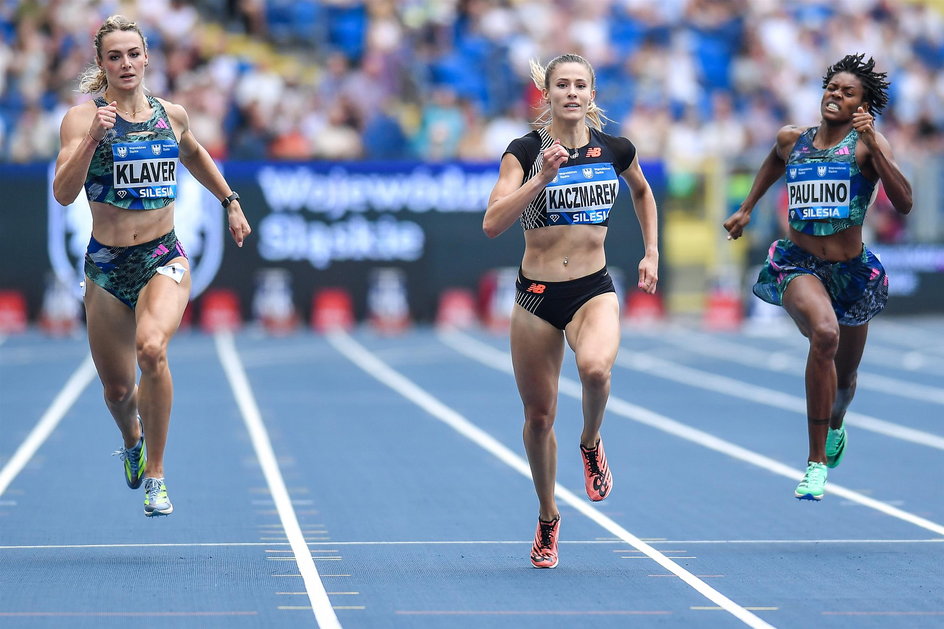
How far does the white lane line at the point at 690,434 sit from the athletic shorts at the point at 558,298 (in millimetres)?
2355

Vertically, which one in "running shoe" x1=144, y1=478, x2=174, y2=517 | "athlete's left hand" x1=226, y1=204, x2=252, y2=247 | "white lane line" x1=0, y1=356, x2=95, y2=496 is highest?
"athlete's left hand" x1=226, y1=204, x2=252, y2=247

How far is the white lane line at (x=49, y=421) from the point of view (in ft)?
33.3

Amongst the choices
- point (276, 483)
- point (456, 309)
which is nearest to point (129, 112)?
point (276, 483)

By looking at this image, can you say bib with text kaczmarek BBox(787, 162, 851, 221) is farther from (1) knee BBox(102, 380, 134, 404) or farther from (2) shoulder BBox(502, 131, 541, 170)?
(1) knee BBox(102, 380, 134, 404)

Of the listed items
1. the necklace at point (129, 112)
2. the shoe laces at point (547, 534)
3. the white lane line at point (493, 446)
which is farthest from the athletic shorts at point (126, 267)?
the white lane line at point (493, 446)

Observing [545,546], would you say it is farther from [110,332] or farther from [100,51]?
[100,51]

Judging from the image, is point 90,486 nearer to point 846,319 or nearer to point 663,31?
point 846,319

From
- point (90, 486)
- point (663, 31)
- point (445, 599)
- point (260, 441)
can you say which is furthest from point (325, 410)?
point (663, 31)

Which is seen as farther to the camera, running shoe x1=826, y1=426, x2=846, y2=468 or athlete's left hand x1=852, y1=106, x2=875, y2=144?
running shoe x1=826, y1=426, x2=846, y2=468

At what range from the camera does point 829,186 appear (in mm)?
8062

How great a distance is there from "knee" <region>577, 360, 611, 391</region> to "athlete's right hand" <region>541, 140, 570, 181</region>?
2.70 ft

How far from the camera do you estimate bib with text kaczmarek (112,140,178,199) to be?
24.3 ft

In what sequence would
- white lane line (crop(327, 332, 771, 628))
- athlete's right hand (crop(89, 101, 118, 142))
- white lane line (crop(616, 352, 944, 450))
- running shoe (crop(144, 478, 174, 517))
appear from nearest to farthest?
white lane line (crop(327, 332, 771, 628)) < athlete's right hand (crop(89, 101, 118, 142)) < running shoe (crop(144, 478, 174, 517)) < white lane line (crop(616, 352, 944, 450))

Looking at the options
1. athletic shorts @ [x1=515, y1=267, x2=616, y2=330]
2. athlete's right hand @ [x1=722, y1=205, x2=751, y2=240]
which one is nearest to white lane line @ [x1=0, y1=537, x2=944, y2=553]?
athletic shorts @ [x1=515, y1=267, x2=616, y2=330]
